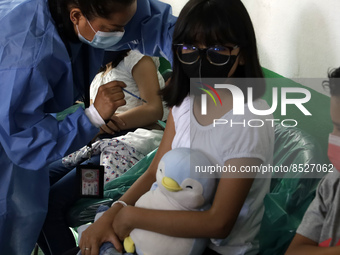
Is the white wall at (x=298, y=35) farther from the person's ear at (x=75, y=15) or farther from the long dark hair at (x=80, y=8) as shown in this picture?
the person's ear at (x=75, y=15)

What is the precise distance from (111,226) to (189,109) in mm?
433

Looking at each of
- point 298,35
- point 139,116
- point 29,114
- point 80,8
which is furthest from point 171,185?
point 139,116

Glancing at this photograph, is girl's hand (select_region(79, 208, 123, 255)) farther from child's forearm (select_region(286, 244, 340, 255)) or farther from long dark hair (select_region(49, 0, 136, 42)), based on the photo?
long dark hair (select_region(49, 0, 136, 42))

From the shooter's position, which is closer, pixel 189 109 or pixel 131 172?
pixel 189 109

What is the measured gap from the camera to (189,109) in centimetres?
144

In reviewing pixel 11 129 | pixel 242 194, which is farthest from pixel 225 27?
pixel 11 129

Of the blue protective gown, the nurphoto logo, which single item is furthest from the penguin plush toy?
the blue protective gown

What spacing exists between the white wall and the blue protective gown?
2.60 ft

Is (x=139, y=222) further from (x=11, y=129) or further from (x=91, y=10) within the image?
(x=91, y=10)

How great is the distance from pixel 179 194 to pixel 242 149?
211 millimetres

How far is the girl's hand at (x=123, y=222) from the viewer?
1.32m

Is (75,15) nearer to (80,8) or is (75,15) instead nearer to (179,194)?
(80,8)

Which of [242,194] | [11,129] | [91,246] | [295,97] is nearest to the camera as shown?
[242,194]

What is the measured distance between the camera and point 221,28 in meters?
1.25
